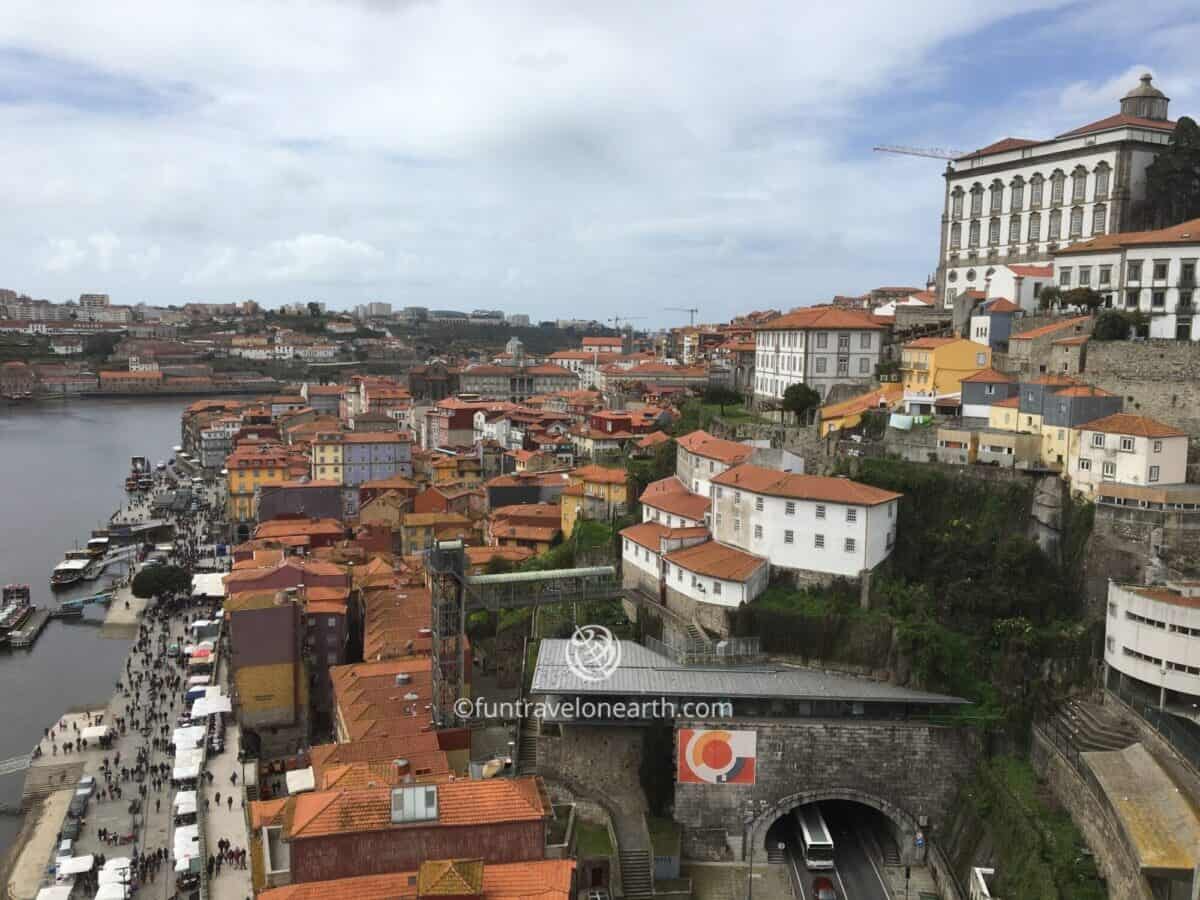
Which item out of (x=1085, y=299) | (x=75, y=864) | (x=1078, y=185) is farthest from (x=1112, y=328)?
(x=75, y=864)

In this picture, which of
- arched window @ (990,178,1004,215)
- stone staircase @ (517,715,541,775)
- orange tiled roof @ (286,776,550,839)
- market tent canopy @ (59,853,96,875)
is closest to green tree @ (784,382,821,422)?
arched window @ (990,178,1004,215)

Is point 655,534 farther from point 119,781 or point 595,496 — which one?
point 119,781

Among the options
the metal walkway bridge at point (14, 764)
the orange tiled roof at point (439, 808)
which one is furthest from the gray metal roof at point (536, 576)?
the metal walkway bridge at point (14, 764)

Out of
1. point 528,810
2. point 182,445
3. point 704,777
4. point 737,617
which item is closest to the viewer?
point 528,810

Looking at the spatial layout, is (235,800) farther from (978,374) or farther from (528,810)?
(978,374)

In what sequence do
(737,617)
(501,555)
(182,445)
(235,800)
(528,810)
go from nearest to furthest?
(528,810)
(737,617)
(235,800)
(501,555)
(182,445)

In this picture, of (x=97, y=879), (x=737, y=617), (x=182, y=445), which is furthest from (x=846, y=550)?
(x=182, y=445)

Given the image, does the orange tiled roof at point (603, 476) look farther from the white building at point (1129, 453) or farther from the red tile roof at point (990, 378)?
the white building at point (1129, 453)
